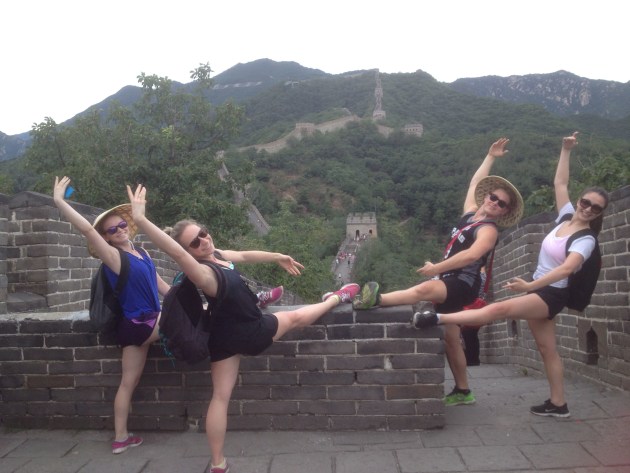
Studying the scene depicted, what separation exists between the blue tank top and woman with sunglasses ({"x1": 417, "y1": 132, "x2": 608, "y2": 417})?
5.64 ft

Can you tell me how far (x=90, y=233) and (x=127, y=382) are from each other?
1005 millimetres

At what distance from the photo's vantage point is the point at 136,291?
11.4 ft

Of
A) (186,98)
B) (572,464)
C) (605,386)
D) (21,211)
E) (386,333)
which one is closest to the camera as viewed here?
(572,464)

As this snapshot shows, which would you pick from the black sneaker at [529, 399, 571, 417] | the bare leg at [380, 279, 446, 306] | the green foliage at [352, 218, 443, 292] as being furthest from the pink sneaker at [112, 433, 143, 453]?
the green foliage at [352, 218, 443, 292]

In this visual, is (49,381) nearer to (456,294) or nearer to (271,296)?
(271,296)

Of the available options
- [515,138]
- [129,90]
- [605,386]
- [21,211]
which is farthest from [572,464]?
[129,90]

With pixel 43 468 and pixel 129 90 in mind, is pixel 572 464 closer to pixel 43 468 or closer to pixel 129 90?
pixel 43 468

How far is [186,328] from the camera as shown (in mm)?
3043

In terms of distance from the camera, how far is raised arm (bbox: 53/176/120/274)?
3127 millimetres

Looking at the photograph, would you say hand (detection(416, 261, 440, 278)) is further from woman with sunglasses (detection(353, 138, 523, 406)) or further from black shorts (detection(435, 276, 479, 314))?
black shorts (detection(435, 276, 479, 314))

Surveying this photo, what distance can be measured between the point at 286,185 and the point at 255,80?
99267 millimetres

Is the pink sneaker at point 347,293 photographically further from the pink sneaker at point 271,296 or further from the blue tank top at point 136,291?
the blue tank top at point 136,291

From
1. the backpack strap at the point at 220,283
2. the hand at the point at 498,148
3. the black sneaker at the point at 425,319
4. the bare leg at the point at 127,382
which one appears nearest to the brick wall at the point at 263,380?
the black sneaker at the point at 425,319

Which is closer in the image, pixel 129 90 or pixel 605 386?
pixel 605 386
